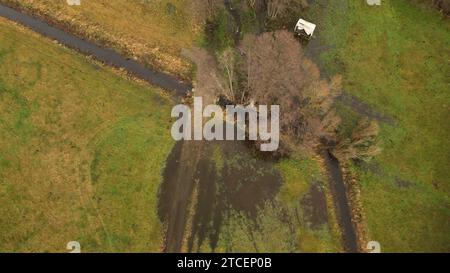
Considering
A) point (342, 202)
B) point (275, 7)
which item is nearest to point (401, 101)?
point (342, 202)

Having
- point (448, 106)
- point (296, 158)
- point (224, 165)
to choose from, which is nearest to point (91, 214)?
point (224, 165)

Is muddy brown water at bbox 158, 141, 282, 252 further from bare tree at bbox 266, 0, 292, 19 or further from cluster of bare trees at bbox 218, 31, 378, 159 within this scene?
Result: bare tree at bbox 266, 0, 292, 19

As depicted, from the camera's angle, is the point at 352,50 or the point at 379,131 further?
the point at 352,50

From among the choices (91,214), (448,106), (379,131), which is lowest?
(91,214)

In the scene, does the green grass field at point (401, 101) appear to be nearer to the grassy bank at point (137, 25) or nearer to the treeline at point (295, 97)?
the treeline at point (295, 97)

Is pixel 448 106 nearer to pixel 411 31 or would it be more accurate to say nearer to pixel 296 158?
pixel 411 31
